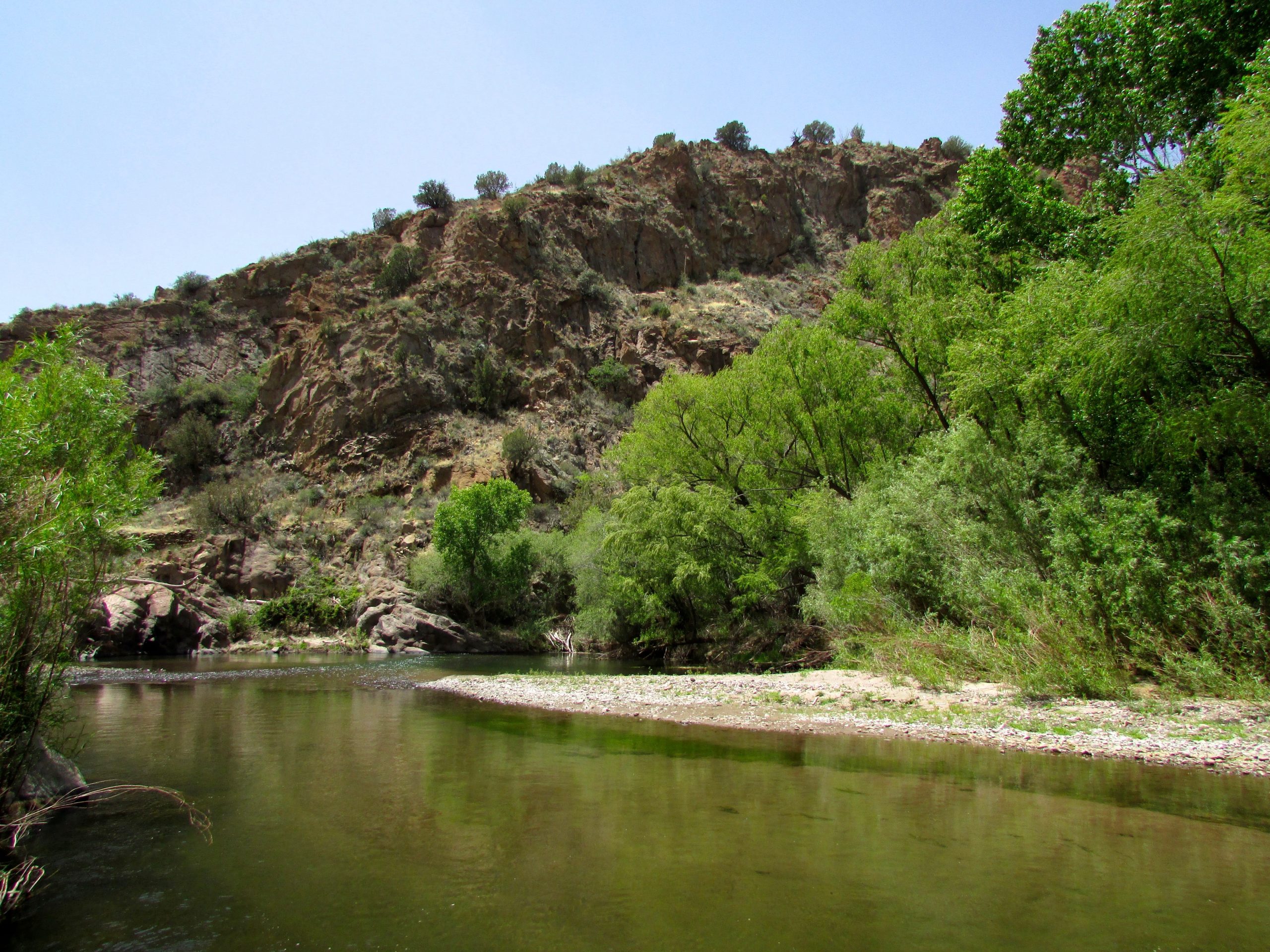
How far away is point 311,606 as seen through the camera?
4328 cm

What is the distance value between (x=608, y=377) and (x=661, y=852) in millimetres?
60619

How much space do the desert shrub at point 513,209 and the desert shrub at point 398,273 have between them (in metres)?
9.93

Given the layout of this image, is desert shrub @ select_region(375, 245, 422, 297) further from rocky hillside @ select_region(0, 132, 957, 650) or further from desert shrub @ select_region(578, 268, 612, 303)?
desert shrub @ select_region(578, 268, 612, 303)

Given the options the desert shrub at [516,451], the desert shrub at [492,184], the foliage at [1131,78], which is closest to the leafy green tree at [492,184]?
the desert shrub at [492,184]

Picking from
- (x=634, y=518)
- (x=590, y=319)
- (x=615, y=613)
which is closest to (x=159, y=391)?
(x=590, y=319)

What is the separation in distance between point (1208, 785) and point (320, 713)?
15.7m

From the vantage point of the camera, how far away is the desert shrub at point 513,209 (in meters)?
70.6

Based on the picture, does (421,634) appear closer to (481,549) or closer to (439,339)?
(481,549)

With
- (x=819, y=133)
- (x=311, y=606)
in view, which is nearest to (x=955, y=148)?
(x=819, y=133)

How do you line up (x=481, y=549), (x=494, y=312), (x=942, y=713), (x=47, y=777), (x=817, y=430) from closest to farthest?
(x=47, y=777), (x=942, y=713), (x=817, y=430), (x=481, y=549), (x=494, y=312)

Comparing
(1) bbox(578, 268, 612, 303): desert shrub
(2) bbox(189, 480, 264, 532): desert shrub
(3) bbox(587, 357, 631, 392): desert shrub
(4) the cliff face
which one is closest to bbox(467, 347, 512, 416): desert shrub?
(4) the cliff face

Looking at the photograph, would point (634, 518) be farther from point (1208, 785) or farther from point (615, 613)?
point (1208, 785)

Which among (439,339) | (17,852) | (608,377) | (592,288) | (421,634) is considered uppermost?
(592,288)

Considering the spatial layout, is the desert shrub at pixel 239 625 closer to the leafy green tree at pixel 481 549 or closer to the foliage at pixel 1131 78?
the leafy green tree at pixel 481 549
